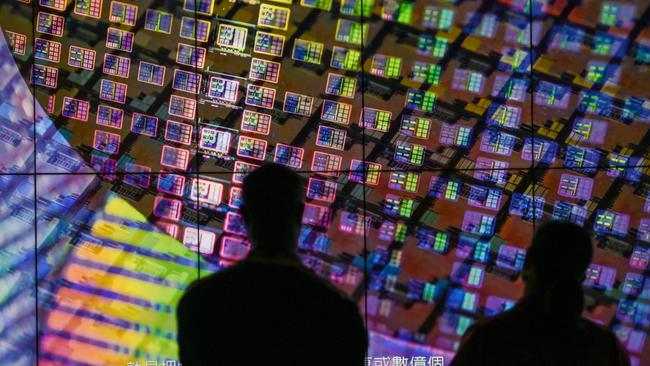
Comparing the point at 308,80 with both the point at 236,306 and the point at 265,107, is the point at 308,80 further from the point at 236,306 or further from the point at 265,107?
the point at 236,306

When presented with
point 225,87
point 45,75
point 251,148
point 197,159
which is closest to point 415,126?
point 251,148

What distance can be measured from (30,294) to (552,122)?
240cm

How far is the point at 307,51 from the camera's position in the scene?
2721 millimetres

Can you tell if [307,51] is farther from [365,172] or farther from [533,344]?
[533,344]

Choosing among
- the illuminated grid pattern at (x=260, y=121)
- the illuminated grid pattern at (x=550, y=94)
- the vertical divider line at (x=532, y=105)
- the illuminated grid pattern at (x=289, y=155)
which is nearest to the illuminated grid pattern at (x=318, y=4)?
the illuminated grid pattern at (x=260, y=121)

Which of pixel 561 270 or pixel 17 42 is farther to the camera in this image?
pixel 17 42

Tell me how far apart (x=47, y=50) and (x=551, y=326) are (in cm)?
236

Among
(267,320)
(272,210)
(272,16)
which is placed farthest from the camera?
(272,16)

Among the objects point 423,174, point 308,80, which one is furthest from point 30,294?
point 423,174

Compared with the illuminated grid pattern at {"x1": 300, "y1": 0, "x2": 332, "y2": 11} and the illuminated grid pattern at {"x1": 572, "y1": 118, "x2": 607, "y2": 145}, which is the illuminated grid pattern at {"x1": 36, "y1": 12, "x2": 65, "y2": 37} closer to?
the illuminated grid pattern at {"x1": 300, "y1": 0, "x2": 332, "y2": 11}

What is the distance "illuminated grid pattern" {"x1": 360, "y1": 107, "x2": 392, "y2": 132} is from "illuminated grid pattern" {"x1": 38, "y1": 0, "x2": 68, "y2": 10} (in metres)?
1.38

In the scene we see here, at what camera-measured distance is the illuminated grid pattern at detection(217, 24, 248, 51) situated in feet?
8.89

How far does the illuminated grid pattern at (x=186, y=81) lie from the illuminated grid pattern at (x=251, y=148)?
0.97 feet

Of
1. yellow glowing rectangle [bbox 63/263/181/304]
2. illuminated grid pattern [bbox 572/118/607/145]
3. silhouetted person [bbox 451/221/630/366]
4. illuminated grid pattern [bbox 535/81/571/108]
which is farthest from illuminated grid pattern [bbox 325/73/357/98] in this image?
silhouetted person [bbox 451/221/630/366]
